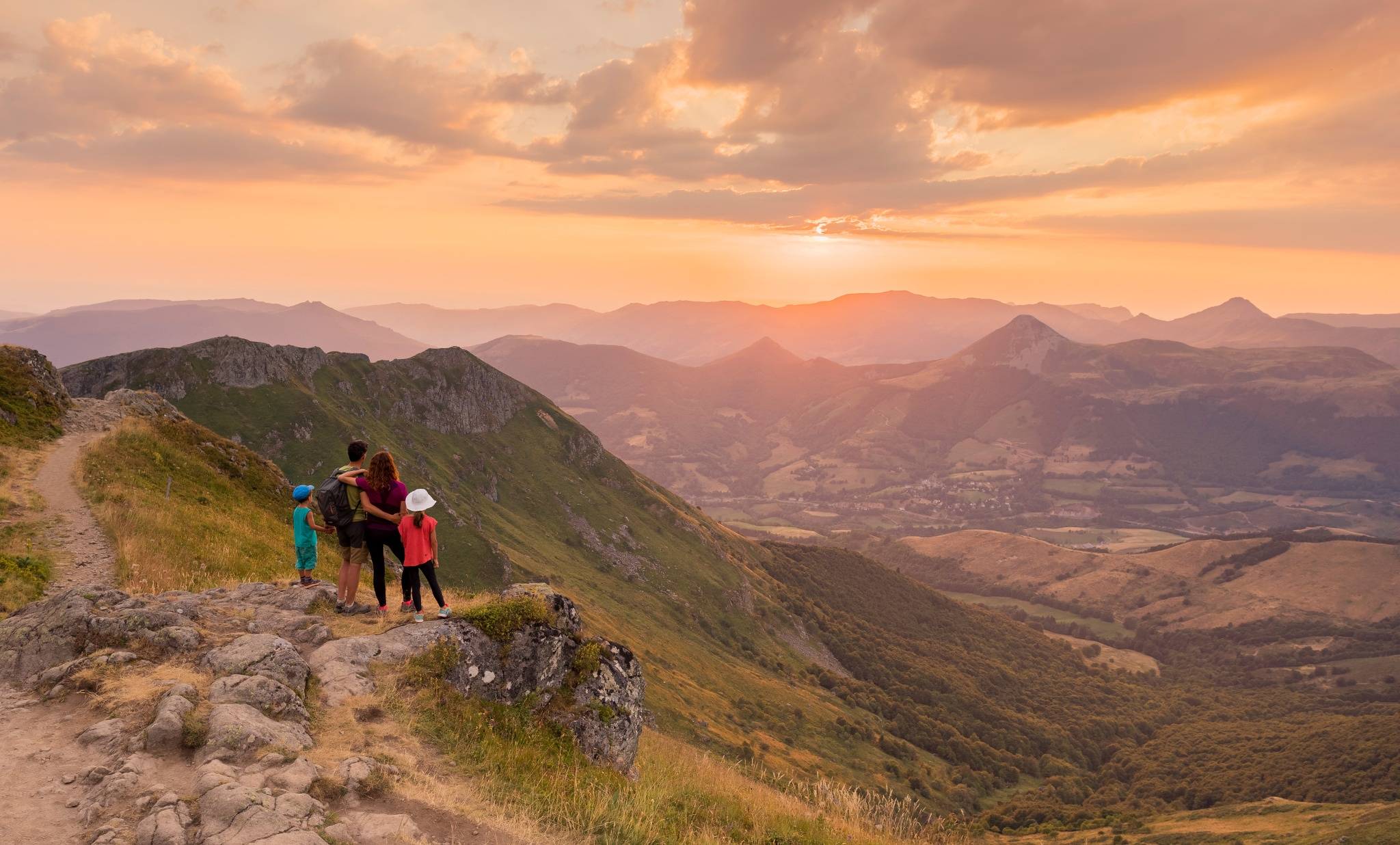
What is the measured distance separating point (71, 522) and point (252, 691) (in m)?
20.4

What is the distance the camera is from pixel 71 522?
26.4 metres

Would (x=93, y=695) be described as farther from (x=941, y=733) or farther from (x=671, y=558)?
(x=941, y=733)

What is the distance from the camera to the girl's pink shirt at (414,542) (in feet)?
59.5

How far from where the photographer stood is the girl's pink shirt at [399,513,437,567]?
59.5 ft

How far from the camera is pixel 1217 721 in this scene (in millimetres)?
199875

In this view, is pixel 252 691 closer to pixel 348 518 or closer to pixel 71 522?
pixel 348 518

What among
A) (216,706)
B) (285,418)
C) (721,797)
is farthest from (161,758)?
(285,418)

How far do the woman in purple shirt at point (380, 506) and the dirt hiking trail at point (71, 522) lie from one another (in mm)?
8226

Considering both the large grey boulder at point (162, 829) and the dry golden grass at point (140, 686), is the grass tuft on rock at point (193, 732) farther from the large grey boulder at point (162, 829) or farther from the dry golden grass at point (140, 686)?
the large grey boulder at point (162, 829)

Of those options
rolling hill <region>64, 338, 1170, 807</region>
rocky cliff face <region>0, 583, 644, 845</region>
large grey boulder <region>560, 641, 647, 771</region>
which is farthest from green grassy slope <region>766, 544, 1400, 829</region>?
rocky cliff face <region>0, 583, 644, 845</region>

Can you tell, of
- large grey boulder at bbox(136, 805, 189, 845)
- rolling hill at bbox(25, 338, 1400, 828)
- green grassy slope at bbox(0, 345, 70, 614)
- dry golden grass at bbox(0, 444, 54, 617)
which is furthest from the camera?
rolling hill at bbox(25, 338, 1400, 828)

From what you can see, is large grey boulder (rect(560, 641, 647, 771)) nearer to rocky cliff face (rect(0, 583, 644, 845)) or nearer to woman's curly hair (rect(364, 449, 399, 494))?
rocky cliff face (rect(0, 583, 644, 845))

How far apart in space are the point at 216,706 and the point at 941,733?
7082 inches

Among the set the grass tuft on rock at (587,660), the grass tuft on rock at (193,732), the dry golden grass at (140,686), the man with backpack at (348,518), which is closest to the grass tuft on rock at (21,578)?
the dry golden grass at (140,686)
